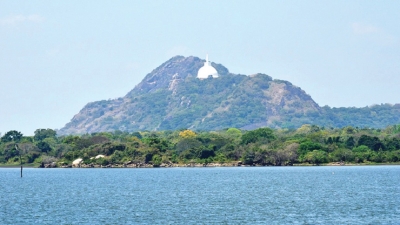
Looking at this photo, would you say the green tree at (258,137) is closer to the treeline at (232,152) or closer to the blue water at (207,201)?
the treeline at (232,152)

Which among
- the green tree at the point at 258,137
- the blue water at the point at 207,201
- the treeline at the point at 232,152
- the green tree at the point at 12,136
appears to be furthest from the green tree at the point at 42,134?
the blue water at the point at 207,201

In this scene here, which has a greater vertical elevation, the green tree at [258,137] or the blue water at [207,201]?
the green tree at [258,137]

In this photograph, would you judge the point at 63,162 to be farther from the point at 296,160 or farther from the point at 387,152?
the point at 387,152

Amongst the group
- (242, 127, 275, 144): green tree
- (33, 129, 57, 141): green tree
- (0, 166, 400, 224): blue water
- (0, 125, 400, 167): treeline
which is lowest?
(0, 166, 400, 224): blue water

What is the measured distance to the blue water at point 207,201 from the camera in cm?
3944

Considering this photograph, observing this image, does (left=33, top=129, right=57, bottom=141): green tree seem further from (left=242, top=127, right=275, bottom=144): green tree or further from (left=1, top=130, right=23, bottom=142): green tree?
(left=242, top=127, right=275, bottom=144): green tree

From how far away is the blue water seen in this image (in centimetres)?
3944

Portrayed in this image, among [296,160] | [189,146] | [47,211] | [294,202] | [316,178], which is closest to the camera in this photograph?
[47,211]

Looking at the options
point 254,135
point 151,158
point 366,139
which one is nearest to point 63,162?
point 151,158

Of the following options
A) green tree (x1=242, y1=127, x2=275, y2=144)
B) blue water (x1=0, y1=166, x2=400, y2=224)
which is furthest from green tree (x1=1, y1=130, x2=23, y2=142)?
blue water (x1=0, y1=166, x2=400, y2=224)

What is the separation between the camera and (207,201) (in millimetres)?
48594

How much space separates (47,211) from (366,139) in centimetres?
7025

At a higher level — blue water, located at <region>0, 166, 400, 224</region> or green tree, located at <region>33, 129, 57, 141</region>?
green tree, located at <region>33, 129, 57, 141</region>

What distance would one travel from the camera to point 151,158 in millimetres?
106125
